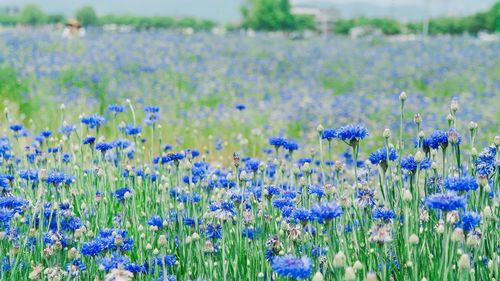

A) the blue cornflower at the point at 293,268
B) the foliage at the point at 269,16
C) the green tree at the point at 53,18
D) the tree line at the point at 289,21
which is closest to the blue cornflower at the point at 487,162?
the blue cornflower at the point at 293,268

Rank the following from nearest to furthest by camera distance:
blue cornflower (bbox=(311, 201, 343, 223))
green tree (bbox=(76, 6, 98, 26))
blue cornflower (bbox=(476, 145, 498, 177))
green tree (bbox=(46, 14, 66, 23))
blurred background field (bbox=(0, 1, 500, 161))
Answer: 1. blue cornflower (bbox=(311, 201, 343, 223))
2. blue cornflower (bbox=(476, 145, 498, 177))
3. blurred background field (bbox=(0, 1, 500, 161))
4. green tree (bbox=(76, 6, 98, 26))
5. green tree (bbox=(46, 14, 66, 23))

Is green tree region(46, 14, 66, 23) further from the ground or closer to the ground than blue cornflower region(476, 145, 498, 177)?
closer to the ground

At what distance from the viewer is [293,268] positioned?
1.79 metres

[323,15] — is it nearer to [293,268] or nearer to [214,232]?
[214,232]

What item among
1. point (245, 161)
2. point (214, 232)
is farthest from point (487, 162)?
point (245, 161)

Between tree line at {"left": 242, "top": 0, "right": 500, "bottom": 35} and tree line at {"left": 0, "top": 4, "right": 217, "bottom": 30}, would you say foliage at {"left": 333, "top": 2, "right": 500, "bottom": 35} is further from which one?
tree line at {"left": 0, "top": 4, "right": 217, "bottom": 30}

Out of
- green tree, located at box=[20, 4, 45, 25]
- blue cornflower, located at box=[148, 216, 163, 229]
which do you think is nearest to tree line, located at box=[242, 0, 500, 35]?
green tree, located at box=[20, 4, 45, 25]

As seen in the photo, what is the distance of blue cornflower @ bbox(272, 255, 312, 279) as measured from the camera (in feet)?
5.85

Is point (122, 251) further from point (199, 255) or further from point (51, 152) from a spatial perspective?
point (51, 152)

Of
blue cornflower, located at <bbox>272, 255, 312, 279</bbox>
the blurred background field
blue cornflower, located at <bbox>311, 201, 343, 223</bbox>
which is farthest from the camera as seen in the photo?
the blurred background field

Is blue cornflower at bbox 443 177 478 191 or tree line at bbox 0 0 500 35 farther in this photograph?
tree line at bbox 0 0 500 35

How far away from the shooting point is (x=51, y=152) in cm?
412

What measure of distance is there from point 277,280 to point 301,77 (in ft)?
32.2

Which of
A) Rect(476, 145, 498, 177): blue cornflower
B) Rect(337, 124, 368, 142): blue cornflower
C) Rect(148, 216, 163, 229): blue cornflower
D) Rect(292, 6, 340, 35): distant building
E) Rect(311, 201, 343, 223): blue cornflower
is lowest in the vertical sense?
Rect(292, 6, 340, 35): distant building
